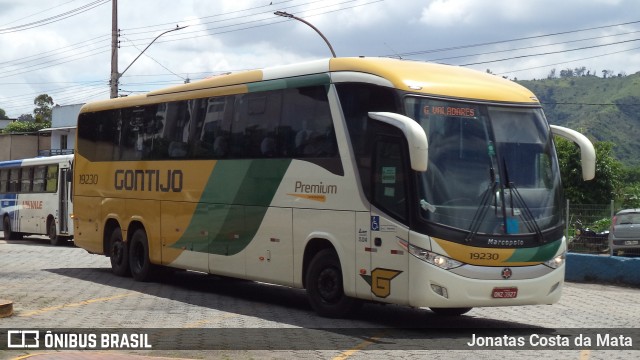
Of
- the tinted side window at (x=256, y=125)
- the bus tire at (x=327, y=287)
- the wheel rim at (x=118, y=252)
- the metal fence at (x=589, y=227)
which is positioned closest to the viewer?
the bus tire at (x=327, y=287)

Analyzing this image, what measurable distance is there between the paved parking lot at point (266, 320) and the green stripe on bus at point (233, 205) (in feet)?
3.37

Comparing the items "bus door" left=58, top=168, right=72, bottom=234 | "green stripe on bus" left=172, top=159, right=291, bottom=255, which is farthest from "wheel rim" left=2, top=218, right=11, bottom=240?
"green stripe on bus" left=172, top=159, right=291, bottom=255

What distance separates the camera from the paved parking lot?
1099 centimetres

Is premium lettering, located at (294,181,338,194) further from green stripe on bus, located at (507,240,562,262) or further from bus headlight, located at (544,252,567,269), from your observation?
bus headlight, located at (544,252,567,269)

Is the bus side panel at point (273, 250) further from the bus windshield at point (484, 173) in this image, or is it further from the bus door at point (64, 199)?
the bus door at point (64, 199)

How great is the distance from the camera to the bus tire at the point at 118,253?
66.4 feet

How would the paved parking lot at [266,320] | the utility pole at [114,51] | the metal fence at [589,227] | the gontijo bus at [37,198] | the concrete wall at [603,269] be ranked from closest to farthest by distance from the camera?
the paved parking lot at [266,320], the concrete wall at [603,269], the metal fence at [589,227], the gontijo bus at [37,198], the utility pole at [114,51]

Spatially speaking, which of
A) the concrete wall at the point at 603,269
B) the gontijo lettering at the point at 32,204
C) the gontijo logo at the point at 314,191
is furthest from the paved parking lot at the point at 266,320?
the gontijo lettering at the point at 32,204

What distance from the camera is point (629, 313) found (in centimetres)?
1611

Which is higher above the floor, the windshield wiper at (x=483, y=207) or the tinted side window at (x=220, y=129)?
the tinted side window at (x=220, y=129)

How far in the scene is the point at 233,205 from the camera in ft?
53.6

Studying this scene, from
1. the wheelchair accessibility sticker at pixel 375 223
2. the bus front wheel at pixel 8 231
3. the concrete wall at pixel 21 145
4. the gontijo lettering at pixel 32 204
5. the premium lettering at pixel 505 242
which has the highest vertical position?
the concrete wall at pixel 21 145

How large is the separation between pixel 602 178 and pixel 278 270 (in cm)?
3329

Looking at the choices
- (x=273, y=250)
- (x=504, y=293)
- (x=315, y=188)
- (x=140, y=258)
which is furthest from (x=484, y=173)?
(x=140, y=258)
